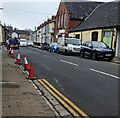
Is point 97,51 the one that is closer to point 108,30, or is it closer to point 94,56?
point 94,56

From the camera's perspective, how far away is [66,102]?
7668 mm

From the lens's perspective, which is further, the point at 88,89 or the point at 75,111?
the point at 88,89

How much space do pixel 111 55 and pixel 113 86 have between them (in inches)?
580

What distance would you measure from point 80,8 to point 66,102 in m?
43.7

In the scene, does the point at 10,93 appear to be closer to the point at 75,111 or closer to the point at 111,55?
the point at 75,111

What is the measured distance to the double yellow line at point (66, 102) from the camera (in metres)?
6.58

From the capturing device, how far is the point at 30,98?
7887 mm

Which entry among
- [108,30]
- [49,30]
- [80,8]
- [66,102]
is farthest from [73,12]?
[66,102]

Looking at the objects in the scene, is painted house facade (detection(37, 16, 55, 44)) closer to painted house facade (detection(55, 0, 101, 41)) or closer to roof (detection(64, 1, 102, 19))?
painted house facade (detection(55, 0, 101, 41))

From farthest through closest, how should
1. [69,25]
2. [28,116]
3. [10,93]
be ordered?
[69,25], [10,93], [28,116]

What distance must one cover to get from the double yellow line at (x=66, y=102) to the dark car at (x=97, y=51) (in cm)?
1441

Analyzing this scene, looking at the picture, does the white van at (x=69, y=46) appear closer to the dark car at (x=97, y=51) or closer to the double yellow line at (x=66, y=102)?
the dark car at (x=97, y=51)

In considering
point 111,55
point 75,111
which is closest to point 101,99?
point 75,111

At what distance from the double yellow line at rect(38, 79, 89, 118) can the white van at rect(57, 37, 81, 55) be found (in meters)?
21.0
